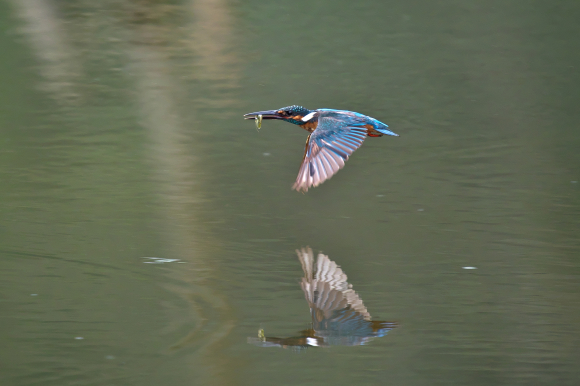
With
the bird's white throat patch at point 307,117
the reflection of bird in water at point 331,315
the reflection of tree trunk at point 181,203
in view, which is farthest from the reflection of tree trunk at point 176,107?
the bird's white throat patch at point 307,117

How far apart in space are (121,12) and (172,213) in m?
11.4

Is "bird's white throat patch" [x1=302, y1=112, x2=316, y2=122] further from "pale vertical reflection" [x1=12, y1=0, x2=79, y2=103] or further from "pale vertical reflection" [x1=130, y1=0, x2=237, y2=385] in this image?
"pale vertical reflection" [x1=12, y1=0, x2=79, y2=103]

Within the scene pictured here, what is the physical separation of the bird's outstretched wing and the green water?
55 cm

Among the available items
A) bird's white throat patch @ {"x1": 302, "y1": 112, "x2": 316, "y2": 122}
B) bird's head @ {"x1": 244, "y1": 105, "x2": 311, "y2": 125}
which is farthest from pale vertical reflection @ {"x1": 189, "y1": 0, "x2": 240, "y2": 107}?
bird's white throat patch @ {"x1": 302, "y1": 112, "x2": 316, "y2": 122}

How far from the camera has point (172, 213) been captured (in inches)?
229

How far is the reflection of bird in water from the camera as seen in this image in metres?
3.89

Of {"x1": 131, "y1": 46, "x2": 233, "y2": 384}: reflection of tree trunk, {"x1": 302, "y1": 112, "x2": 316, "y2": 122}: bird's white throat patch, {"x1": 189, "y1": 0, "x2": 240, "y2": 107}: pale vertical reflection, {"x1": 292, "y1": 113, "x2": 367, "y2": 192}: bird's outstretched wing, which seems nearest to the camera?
{"x1": 131, "y1": 46, "x2": 233, "y2": 384}: reflection of tree trunk

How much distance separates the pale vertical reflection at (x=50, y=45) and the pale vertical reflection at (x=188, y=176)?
90 cm

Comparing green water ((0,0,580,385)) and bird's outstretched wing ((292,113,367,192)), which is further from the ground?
bird's outstretched wing ((292,113,367,192))

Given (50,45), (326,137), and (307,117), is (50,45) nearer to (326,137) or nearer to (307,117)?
(307,117)

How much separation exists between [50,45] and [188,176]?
286 inches

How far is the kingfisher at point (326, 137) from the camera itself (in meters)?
4.86

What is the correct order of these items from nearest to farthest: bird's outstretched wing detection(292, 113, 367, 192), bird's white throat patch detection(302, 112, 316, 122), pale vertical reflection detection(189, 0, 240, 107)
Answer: bird's outstretched wing detection(292, 113, 367, 192) < bird's white throat patch detection(302, 112, 316, 122) < pale vertical reflection detection(189, 0, 240, 107)

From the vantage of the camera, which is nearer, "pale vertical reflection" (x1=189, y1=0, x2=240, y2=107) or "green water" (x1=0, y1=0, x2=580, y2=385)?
"green water" (x1=0, y1=0, x2=580, y2=385)
